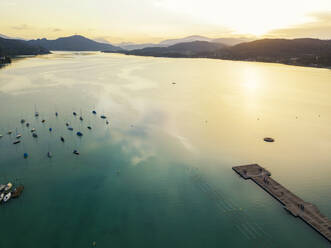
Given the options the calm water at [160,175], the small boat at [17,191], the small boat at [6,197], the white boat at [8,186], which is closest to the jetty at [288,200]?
the calm water at [160,175]

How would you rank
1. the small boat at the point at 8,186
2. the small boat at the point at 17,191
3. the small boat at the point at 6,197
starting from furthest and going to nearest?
the small boat at the point at 8,186
the small boat at the point at 17,191
the small boat at the point at 6,197

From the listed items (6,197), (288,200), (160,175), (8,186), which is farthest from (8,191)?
(288,200)

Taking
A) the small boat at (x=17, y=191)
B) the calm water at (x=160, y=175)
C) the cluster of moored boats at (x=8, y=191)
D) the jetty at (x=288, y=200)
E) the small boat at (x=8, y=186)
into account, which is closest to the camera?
the calm water at (x=160, y=175)

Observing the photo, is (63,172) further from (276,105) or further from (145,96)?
(276,105)

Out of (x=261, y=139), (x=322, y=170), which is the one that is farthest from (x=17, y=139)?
(x=322, y=170)

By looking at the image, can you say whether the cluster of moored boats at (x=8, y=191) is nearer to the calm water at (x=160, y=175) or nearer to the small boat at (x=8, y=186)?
the small boat at (x=8, y=186)

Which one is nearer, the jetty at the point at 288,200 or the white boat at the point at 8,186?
the jetty at the point at 288,200
